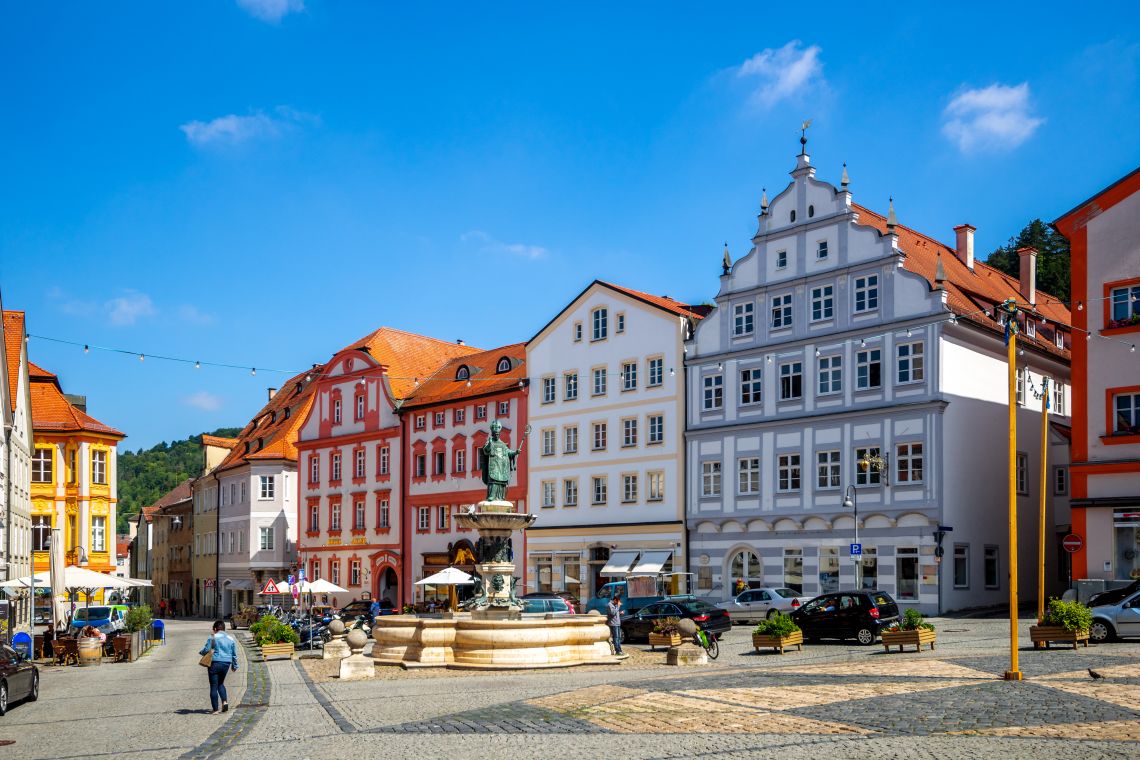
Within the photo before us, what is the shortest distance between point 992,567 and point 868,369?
863 cm

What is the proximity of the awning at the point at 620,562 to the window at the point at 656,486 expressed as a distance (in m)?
2.43

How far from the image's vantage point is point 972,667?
2456cm

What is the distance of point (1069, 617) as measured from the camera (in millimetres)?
28656

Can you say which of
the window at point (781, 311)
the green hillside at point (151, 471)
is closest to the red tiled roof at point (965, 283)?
the window at point (781, 311)

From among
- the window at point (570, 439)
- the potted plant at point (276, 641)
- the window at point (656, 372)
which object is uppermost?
the window at point (656, 372)

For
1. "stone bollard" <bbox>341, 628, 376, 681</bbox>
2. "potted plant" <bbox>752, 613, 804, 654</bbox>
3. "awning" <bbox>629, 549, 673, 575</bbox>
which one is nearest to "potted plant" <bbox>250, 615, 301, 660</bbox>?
"stone bollard" <bbox>341, 628, 376, 681</bbox>

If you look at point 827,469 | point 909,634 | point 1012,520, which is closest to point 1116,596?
point 909,634

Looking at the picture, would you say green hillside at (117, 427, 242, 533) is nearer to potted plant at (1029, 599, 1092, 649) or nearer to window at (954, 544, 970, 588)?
window at (954, 544, 970, 588)

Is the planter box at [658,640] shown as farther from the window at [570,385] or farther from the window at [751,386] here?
the window at [570,385]

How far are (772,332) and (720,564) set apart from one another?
31.5 ft

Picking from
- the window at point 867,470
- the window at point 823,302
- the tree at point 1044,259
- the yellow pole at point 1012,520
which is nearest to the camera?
the yellow pole at point 1012,520

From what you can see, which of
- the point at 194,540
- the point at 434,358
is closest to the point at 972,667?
the point at 434,358

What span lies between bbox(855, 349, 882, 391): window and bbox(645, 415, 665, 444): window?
1028cm

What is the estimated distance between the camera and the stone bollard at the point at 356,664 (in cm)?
2773
